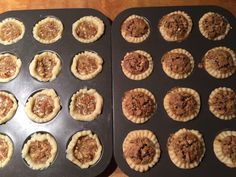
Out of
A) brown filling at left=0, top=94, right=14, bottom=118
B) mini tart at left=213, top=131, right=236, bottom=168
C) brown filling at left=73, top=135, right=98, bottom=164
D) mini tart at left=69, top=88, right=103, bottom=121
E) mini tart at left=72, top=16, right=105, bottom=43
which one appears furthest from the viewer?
mini tart at left=72, top=16, right=105, bottom=43

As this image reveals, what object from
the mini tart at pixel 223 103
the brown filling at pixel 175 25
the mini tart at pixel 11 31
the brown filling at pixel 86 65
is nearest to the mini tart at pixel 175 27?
the brown filling at pixel 175 25

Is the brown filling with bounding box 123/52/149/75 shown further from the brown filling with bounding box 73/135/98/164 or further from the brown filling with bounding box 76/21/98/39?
the brown filling with bounding box 73/135/98/164

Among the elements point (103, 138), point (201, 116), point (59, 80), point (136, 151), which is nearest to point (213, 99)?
point (201, 116)

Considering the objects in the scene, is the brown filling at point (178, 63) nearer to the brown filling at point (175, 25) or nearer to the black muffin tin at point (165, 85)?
the black muffin tin at point (165, 85)

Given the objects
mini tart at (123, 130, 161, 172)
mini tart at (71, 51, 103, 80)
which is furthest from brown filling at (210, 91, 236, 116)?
mini tart at (71, 51, 103, 80)

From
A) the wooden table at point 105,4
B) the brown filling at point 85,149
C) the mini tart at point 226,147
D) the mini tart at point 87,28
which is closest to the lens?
the mini tart at point 226,147

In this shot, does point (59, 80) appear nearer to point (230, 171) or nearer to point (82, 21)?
point (82, 21)
